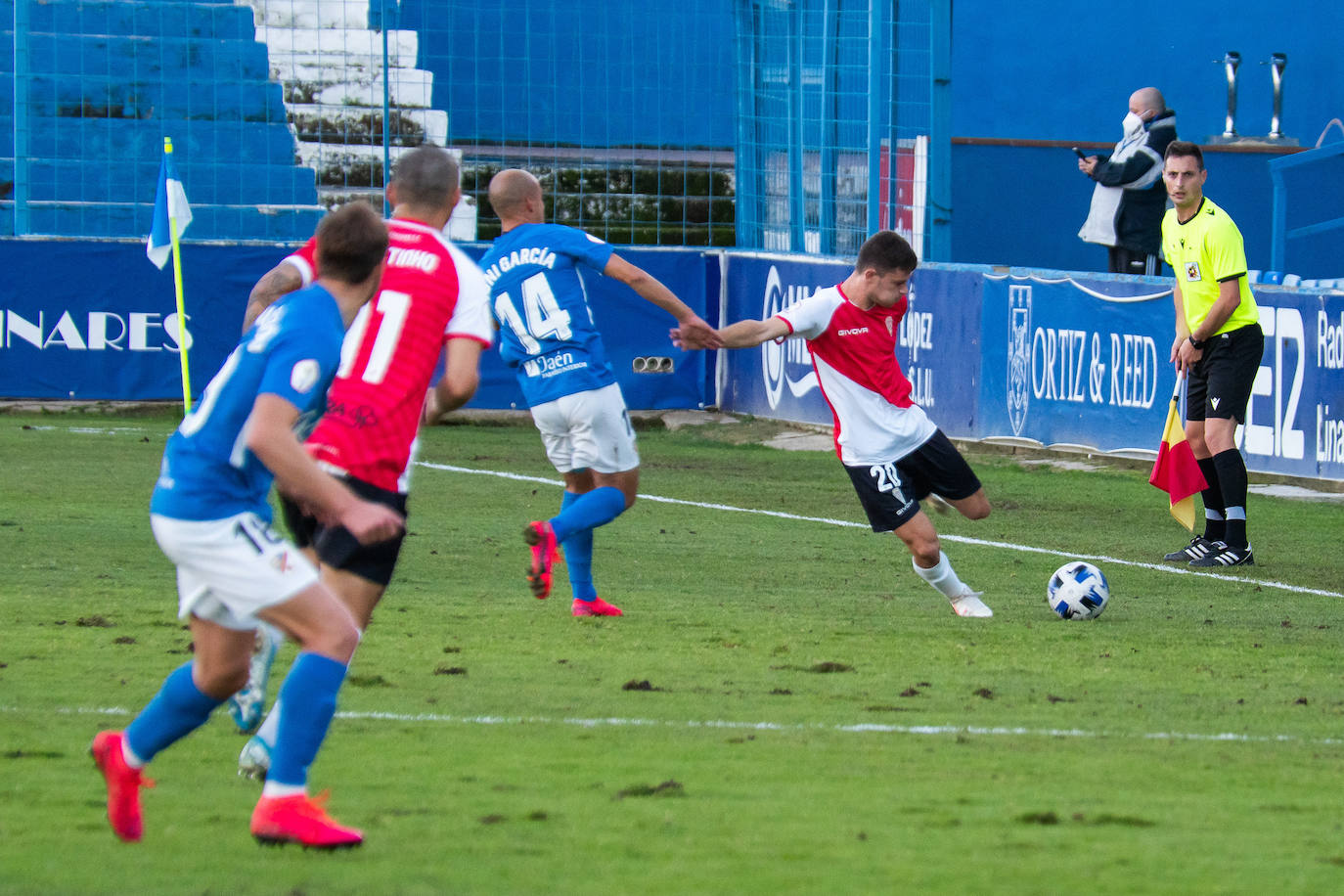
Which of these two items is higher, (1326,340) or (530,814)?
(1326,340)

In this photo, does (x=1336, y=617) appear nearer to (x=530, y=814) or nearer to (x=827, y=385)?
(x=827, y=385)

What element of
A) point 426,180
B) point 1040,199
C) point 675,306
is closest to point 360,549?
point 426,180

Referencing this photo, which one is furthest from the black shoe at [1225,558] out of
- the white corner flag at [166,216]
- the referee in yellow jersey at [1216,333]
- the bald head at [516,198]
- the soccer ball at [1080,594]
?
the white corner flag at [166,216]

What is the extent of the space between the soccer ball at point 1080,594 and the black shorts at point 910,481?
572 mm

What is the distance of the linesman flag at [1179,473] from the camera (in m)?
9.73

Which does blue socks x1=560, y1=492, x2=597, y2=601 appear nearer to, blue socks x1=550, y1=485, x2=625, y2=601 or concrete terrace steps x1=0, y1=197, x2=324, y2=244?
blue socks x1=550, y1=485, x2=625, y2=601

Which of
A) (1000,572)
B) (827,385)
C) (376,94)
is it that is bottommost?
(1000,572)

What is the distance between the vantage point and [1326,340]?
39.5 ft

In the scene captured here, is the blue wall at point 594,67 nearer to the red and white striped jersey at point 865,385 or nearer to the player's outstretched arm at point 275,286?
the red and white striped jersey at point 865,385

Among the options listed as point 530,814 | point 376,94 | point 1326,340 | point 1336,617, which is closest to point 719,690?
point 530,814

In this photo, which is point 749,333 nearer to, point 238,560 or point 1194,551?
point 1194,551

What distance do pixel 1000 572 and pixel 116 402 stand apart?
1070cm

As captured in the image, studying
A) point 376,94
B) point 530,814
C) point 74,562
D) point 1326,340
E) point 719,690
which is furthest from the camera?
point 376,94

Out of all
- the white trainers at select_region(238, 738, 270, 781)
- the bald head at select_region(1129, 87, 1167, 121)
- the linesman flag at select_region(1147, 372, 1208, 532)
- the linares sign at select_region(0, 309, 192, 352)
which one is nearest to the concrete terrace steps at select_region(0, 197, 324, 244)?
the linares sign at select_region(0, 309, 192, 352)
